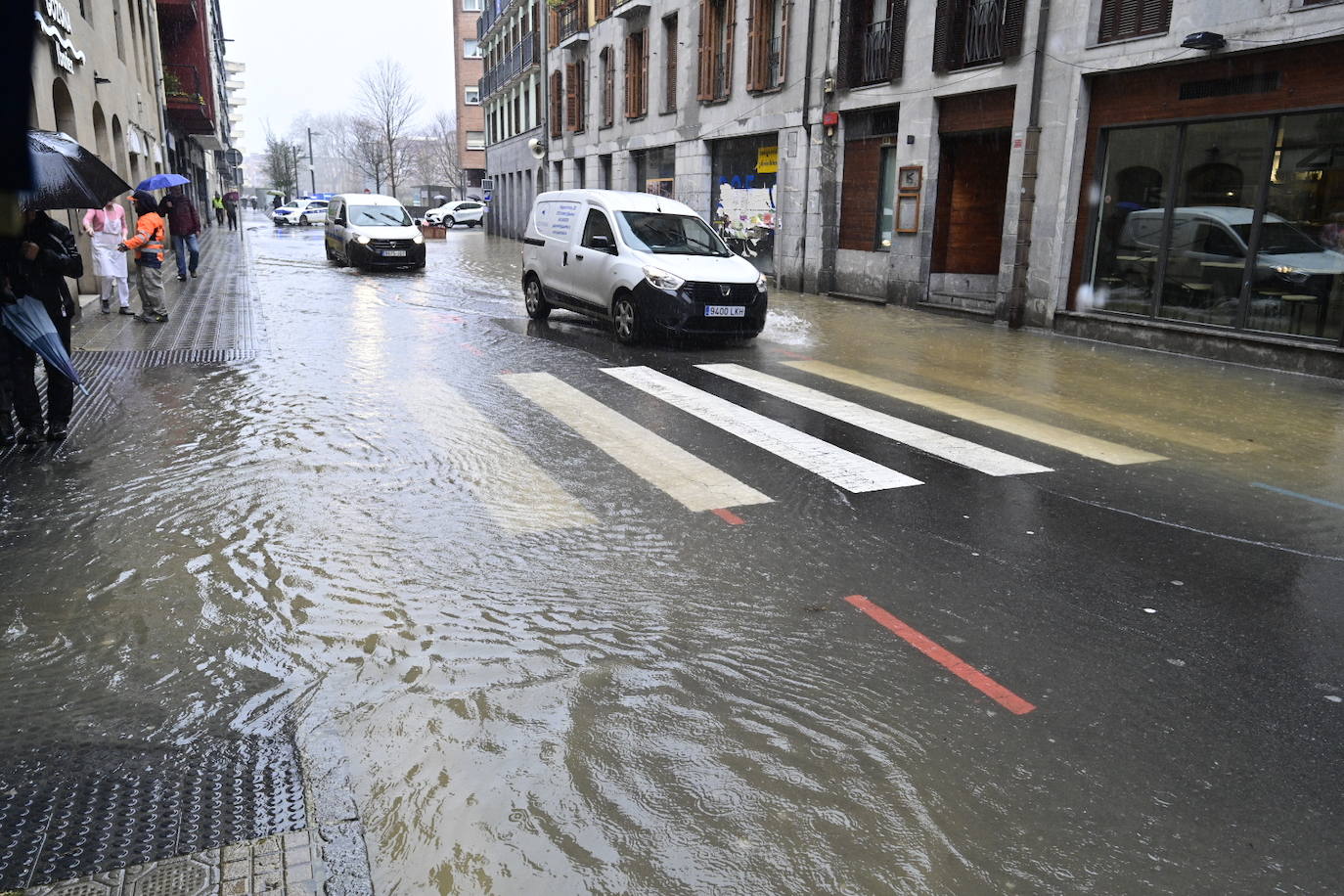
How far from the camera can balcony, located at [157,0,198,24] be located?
3037cm

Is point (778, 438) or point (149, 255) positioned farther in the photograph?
point (149, 255)

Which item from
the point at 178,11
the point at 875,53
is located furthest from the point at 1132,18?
the point at 178,11

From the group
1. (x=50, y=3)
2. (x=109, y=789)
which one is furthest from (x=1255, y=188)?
(x=50, y=3)

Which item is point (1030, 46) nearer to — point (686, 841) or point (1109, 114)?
point (1109, 114)

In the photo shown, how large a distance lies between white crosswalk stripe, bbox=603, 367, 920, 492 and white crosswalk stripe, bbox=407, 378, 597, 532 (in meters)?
1.72

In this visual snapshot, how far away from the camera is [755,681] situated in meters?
3.56

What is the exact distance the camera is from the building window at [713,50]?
22.9m

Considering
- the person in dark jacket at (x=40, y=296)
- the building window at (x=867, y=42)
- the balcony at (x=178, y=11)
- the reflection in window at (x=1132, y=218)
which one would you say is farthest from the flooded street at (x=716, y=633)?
the balcony at (x=178, y=11)

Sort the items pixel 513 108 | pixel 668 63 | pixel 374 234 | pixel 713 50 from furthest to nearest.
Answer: pixel 513 108
pixel 668 63
pixel 713 50
pixel 374 234

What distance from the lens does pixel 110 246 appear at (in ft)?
43.6

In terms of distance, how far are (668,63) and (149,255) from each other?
17.1 m

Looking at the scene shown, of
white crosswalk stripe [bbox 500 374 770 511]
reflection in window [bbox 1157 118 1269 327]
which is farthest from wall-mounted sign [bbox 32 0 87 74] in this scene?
reflection in window [bbox 1157 118 1269 327]

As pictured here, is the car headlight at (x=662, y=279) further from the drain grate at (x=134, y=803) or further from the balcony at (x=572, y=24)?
the balcony at (x=572, y=24)

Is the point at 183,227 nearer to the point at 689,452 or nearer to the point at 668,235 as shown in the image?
the point at 668,235
